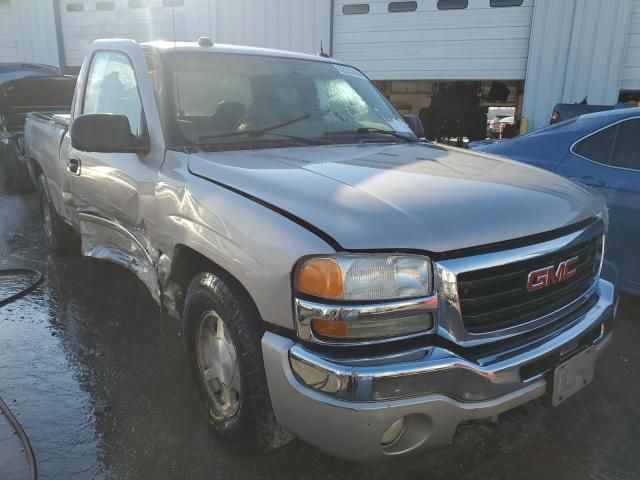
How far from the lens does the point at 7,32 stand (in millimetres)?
13242

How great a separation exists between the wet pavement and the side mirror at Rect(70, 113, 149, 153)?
0.95 m

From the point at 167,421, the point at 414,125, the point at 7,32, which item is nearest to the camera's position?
the point at 167,421

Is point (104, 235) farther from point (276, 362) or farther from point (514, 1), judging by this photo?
point (514, 1)

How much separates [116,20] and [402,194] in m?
12.1

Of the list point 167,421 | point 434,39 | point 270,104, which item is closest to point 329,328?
point 167,421

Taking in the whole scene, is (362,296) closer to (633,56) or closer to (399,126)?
(399,126)

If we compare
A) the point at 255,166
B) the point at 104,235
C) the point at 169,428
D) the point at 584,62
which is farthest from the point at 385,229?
the point at 584,62

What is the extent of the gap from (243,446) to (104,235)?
1889 mm

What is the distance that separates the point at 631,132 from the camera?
3594 millimetres

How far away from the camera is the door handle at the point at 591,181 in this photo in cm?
353

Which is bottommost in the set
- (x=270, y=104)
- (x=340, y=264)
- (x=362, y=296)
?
(x=362, y=296)

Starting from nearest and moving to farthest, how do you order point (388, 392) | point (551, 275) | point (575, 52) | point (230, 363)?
point (388, 392) < point (551, 275) < point (230, 363) < point (575, 52)

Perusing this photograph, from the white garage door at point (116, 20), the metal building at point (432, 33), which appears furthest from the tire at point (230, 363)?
the white garage door at point (116, 20)

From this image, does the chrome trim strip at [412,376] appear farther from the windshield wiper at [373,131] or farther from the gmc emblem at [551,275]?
the windshield wiper at [373,131]
